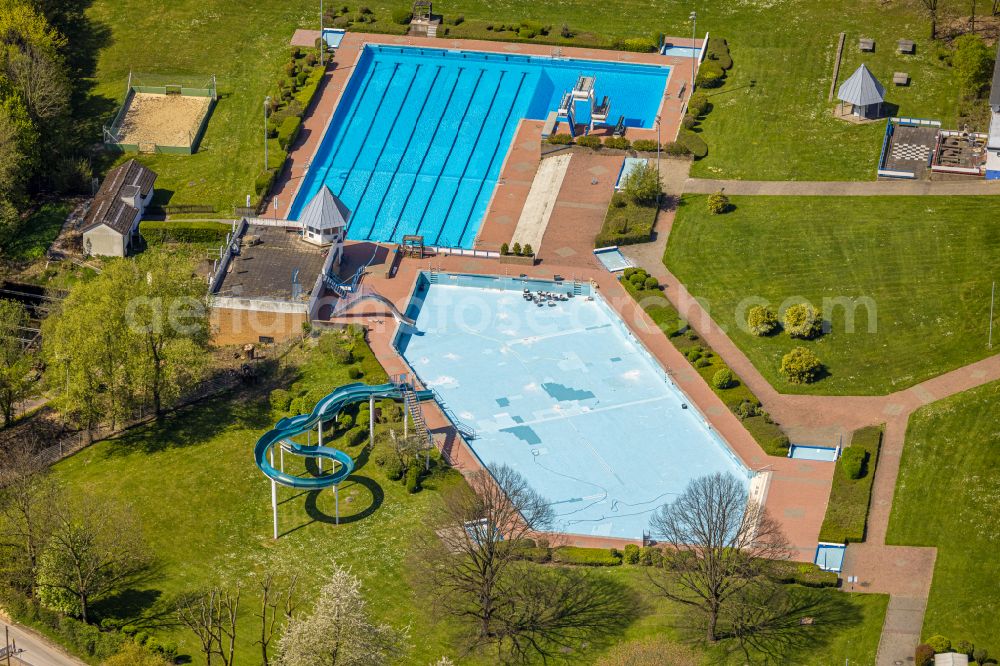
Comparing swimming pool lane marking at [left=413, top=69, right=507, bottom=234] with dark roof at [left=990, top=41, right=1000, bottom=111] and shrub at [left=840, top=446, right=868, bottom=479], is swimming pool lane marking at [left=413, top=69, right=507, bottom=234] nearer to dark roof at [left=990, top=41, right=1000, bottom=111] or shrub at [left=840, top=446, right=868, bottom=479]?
shrub at [left=840, top=446, right=868, bottom=479]

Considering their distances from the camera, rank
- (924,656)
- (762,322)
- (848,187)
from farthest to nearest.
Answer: (848,187), (762,322), (924,656)

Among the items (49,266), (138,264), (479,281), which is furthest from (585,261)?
(49,266)

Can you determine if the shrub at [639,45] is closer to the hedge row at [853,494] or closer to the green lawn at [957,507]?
the green lawn at [957,507]

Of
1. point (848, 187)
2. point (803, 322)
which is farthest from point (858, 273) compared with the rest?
point (848, 187)

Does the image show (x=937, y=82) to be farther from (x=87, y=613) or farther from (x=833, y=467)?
(x=87, y=613)

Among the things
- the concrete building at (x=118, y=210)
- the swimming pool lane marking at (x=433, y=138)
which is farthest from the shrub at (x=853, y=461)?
the concrete building at (x=118, y=210)

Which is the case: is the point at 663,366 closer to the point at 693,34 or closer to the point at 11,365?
the point at 11,365
